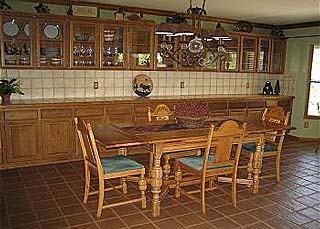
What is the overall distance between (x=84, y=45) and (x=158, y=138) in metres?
2.54

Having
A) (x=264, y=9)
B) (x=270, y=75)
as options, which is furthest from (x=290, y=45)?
(x=264, y=9)

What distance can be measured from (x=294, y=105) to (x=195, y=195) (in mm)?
4174

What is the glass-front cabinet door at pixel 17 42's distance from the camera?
4211 mm

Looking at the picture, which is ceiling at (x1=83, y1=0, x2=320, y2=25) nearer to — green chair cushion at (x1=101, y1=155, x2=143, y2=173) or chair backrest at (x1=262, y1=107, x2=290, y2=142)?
chair backrest at (x1=262, y1=107, x2=290, y2=142)

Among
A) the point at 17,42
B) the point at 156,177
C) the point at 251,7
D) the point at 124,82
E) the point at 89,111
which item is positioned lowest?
the point at 156,177

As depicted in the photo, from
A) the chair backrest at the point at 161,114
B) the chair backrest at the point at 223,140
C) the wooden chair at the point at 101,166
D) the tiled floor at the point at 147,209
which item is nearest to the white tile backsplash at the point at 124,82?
the tiled floor at the point at 147,209

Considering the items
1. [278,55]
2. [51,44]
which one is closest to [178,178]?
[51,44]

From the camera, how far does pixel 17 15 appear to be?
165 inches

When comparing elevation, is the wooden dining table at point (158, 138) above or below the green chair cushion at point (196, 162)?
above

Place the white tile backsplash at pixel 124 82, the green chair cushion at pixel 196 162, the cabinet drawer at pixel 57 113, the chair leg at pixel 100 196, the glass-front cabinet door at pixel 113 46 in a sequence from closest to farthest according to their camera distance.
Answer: the chair leg at pixel 100 196
the green chair cushion at pixel 196 162
the cabinet drawer at pixel 57 113
the white tile backsplash at pixel 124 82
the glass-front cabinet door at pixel 113 46

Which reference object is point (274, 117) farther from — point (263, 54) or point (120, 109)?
point (263, 54)

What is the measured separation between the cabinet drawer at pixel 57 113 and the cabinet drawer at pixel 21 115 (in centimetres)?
11

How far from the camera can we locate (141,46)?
201 inches

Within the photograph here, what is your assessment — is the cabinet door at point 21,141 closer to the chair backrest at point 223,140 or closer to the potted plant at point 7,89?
the potted plant at point 7,89
